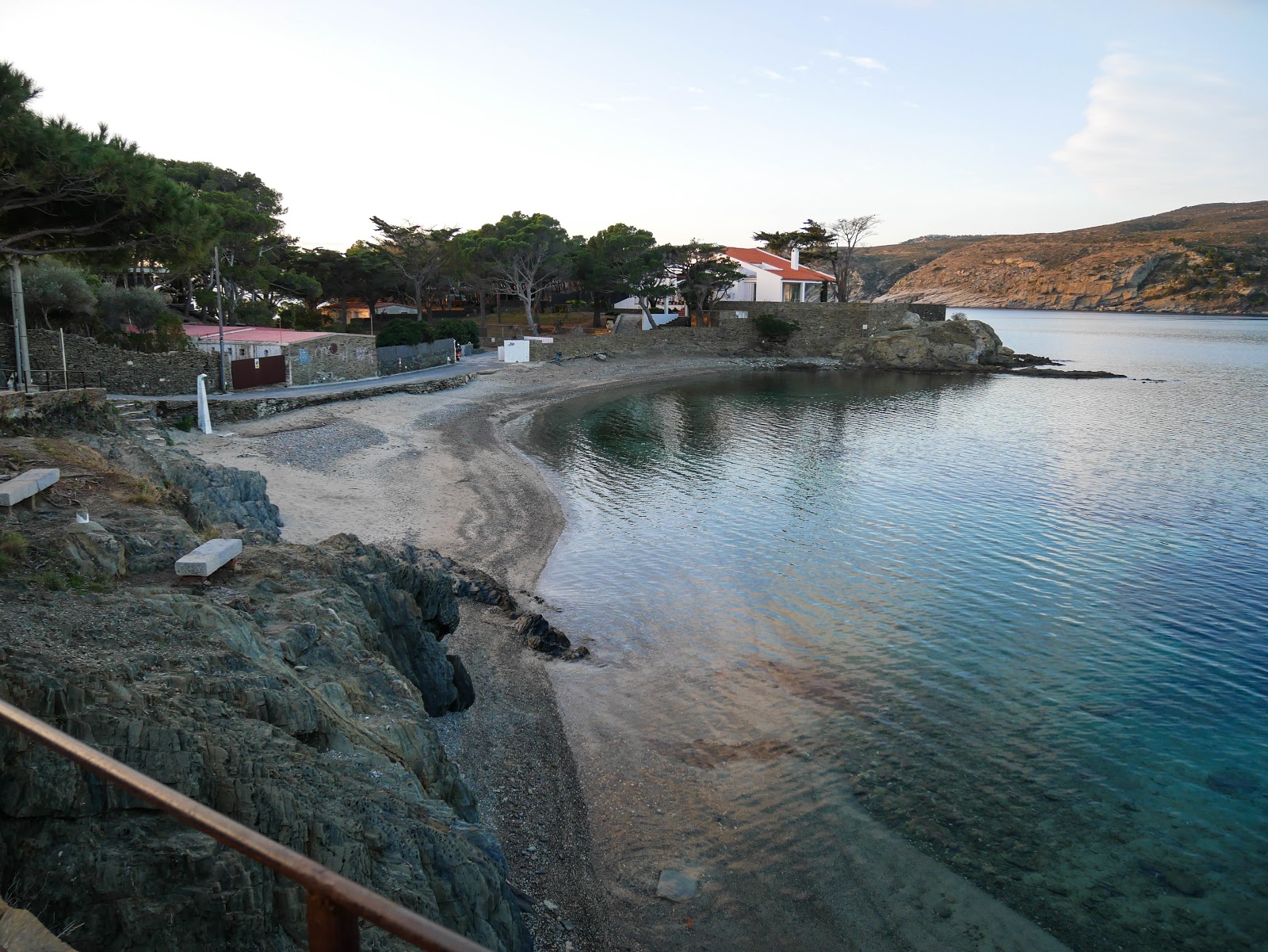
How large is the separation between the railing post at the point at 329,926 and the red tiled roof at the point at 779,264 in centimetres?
8773

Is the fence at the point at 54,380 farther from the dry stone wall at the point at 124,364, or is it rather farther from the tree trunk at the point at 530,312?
the tree trunk at the point at 530,312

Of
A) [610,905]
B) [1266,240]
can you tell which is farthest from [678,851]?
[1266,240]

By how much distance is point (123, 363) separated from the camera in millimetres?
31844

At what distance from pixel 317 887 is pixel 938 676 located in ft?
49.8

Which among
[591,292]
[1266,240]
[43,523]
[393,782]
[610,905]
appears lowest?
[610,905]

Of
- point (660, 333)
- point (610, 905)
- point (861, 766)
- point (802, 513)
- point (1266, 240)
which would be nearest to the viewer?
point (610, 905)

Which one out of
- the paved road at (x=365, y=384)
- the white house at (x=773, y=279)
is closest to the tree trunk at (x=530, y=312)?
the paved road at (x=365, y=384)

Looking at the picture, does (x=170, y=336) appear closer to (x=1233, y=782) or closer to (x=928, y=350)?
(x=1233, y=782)

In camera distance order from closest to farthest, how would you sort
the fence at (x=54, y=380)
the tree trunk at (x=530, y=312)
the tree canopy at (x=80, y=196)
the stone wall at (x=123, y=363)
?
the tree canopy at (x=80, y=196) → the fence at (x=54, y=380) → the stone wall at (x=123, y=363) → the tree trunk at (x=530, y=312)

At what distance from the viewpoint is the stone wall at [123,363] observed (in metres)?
29.6

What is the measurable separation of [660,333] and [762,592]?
55.8 metres

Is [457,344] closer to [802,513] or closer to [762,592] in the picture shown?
[802,513]

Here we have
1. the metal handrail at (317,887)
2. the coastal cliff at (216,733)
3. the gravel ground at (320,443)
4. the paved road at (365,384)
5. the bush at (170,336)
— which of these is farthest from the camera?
the bush at (170,336)

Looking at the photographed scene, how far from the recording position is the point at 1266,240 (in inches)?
7298
